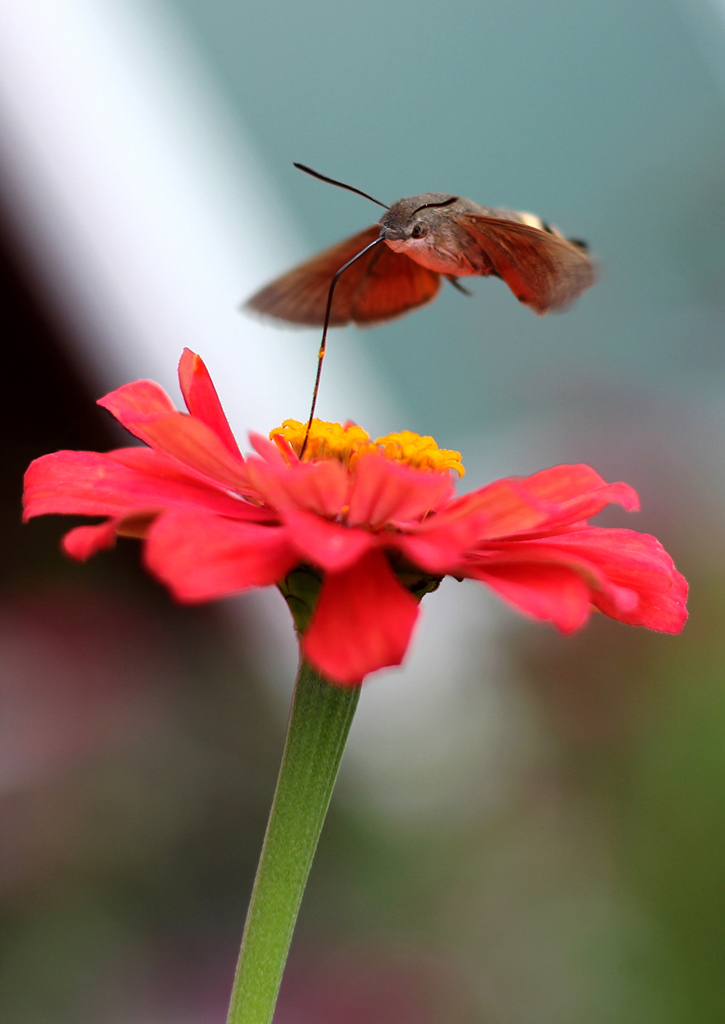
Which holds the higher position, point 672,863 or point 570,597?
point 570,597

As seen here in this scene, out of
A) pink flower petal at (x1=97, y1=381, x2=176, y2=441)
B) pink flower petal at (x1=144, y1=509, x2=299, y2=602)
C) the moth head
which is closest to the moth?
the moth head

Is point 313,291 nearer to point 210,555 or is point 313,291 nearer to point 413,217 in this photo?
point 413,217

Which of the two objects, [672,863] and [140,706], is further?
[140,706]

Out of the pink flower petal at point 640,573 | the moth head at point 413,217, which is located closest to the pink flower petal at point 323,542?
the pink flower petal at point 640,573

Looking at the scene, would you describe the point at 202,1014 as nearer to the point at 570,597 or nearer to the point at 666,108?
the point at 570,597

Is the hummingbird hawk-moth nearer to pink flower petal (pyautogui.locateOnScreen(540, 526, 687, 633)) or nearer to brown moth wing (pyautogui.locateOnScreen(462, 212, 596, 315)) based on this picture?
brown moth wing (pyautogui.locateOnScreen(462, 212, 596, 315))

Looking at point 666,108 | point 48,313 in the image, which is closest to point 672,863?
point 48,313

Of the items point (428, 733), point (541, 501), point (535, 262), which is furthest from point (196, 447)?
point (428, 733)
